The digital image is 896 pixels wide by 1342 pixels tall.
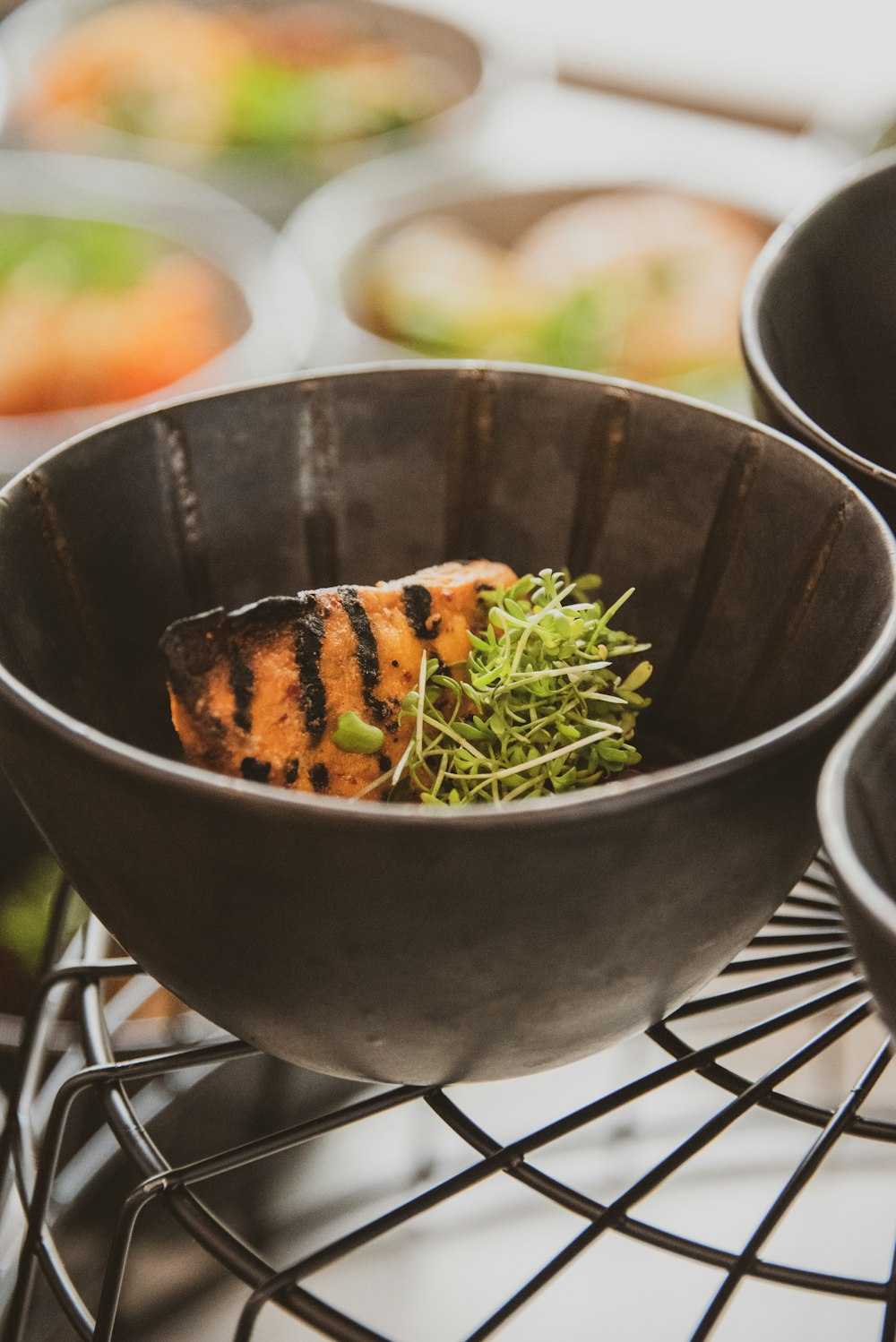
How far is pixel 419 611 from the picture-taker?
75 centimetres

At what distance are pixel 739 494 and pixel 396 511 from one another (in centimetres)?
22

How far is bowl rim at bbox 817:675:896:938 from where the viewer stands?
437 millimetres

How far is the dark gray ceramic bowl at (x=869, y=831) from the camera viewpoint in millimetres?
440

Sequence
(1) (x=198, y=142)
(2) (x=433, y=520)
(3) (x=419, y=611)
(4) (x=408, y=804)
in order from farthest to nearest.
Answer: (1) (x=198, y=142) < (2) (x=433, y=520) < (3) (x=419, y=611) < (4) (x=408, y=804)

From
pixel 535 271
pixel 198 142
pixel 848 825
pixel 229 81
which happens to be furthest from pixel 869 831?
pixel 229 81

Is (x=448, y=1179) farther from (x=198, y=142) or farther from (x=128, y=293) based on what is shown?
(x=198, y=142)

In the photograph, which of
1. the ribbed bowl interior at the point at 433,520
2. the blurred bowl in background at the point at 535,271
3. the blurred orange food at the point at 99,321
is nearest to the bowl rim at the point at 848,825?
the ribbed bowl interior at the point at 433,520

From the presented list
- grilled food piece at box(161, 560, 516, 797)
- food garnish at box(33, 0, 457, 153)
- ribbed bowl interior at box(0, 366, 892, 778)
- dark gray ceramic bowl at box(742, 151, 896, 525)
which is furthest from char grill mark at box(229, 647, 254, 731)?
food garnish at box(33, 0, 457, 153)

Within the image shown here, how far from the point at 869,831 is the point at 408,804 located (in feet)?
0.78

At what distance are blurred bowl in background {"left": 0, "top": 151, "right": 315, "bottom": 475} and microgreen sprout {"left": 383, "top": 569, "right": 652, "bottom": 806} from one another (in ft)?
4.40

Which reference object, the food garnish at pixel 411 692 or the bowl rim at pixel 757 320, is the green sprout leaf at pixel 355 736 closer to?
the food garnish at pixel 411 692

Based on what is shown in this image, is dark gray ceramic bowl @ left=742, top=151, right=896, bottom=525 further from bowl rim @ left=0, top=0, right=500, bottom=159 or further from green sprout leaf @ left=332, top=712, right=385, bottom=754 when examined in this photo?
bowl rim @ left=0, top=0, right=500, bottom=159

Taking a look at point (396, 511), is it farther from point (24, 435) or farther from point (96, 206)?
point (96, 206)

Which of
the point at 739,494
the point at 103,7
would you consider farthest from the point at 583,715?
the point at 103,7
